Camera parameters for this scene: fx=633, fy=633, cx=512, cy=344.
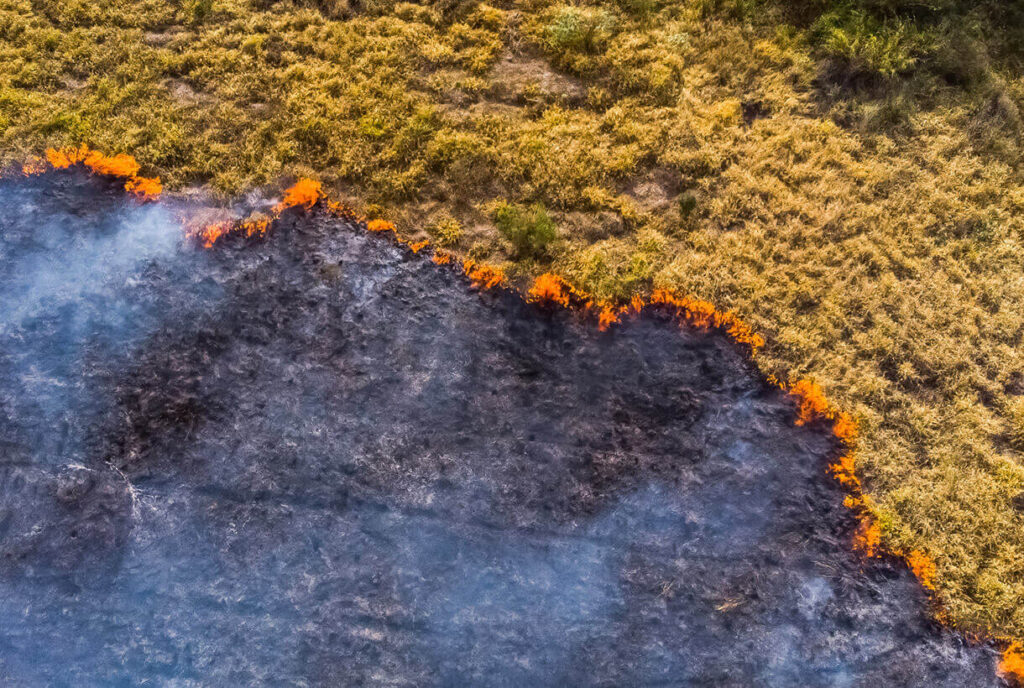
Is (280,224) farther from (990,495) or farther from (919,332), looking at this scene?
(990,495)

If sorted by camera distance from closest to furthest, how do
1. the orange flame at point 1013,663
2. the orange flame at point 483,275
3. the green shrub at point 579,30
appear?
1. the orange flame at point 1013,663
2. the orange flame at point 483,275
3. the green shrub at point 579,30

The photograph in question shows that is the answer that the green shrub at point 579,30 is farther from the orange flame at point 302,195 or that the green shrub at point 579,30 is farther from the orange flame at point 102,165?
the orange flame at point 102,165

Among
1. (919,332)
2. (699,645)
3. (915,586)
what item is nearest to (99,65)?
(699,645)

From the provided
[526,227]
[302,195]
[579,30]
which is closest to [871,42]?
[579,30]

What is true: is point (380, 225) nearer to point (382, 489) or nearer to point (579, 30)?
point (382, 489)

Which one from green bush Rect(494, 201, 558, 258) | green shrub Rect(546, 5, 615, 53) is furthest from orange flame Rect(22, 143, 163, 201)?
green shrub Rect(546, 5, 615, 53)

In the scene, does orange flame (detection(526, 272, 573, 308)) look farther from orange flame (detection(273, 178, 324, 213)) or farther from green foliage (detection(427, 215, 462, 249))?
orange flame (detection(273, 178, 324, 213))

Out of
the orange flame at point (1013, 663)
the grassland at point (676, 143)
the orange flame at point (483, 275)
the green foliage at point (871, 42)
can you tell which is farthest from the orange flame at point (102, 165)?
the orange flame at point (1013, 663)
